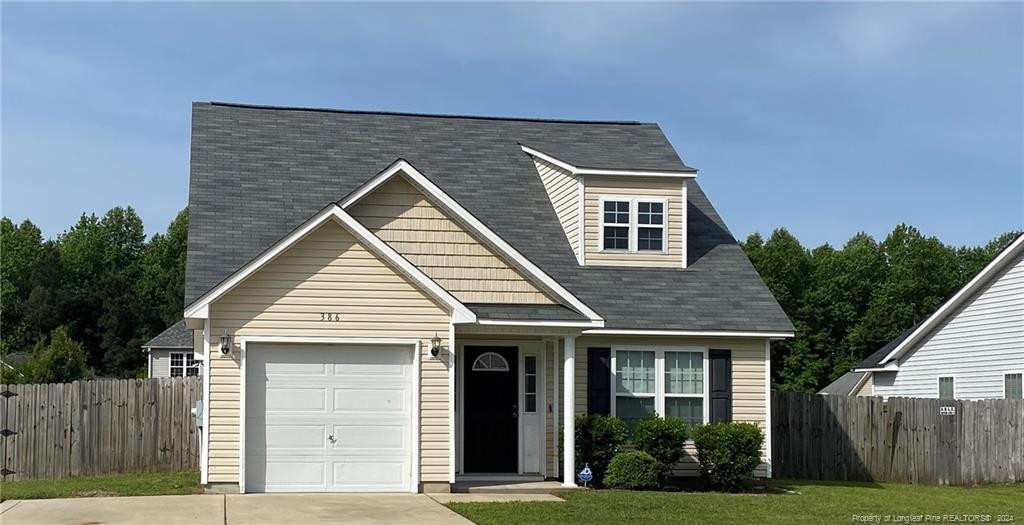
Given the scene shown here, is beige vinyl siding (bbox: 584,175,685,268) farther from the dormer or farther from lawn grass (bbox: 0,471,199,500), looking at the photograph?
lawn grass (bbox: 0,471,199,500)

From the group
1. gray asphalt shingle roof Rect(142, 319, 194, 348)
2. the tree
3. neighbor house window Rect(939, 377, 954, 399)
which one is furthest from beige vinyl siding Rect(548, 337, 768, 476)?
gray asphalt shingle roof Rect(142, 319, 194, 348)

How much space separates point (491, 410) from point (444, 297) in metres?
3.34

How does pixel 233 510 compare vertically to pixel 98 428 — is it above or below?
below

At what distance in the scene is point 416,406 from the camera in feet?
60.1

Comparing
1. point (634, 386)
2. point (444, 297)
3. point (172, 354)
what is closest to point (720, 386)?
point (634, 386)

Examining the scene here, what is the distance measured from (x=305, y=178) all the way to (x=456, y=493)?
24.3 ft

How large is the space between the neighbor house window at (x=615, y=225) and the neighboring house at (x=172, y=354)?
31.6 metres

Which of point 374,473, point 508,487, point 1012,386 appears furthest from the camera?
point 1012,386

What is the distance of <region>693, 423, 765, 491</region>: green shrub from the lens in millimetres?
20328

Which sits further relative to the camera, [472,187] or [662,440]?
[472,187]

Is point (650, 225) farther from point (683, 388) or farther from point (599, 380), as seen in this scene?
point (599, 380)

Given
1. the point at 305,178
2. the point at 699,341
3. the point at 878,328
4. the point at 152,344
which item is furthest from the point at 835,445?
the point at 878,328

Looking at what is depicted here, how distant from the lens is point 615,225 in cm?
2308

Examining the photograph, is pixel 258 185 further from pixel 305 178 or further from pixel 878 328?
pixel 878 328
